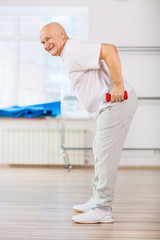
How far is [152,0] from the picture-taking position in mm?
4426

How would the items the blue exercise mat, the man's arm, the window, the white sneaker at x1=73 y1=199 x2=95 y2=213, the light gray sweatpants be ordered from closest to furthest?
the man's arm < the light gray sweatpants < the white sneaker at x1=73 y1=199 x2=95 y2=213 < the blue exercise mat < the window

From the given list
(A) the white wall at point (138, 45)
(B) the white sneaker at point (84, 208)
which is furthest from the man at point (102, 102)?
(A) the white wall at point (138, 45)

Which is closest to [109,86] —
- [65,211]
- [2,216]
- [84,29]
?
[65,211]

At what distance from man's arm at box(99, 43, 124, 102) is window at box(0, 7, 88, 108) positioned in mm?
2960

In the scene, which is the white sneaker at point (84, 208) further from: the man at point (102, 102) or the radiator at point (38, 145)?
the radiator at point (38, 145)

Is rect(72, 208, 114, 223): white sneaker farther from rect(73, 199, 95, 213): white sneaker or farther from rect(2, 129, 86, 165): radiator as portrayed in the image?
rect(2, 129, 86, 165): radiator

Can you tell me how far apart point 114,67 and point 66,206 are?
1.15 metres

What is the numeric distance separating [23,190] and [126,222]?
A: 1256mm

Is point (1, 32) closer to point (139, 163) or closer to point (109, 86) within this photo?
point (139, 163)

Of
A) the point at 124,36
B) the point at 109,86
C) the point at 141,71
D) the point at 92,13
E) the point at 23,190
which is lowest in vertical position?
the point at 23,190

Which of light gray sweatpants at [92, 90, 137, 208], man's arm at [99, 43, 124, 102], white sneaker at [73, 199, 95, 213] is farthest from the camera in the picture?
white sneaker at [73, 199, 95, 213]


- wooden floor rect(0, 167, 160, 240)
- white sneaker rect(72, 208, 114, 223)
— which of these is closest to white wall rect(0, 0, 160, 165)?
wooden floor rect(0, 167, 160, 240)

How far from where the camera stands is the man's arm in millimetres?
1672

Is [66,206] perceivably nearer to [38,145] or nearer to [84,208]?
[84,208]
